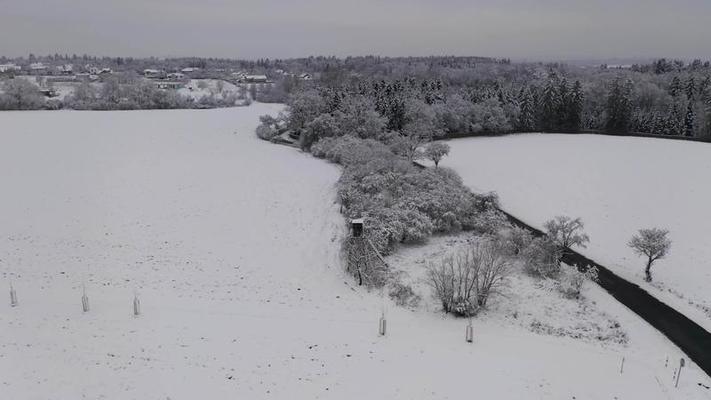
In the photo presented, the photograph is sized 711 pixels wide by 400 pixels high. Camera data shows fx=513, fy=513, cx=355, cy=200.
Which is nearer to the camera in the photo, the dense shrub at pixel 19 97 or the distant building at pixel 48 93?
the dense shrub at pixel 19 97

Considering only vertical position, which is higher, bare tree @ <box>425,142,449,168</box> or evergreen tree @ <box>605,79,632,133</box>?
evergreen tree @ <box>605,79,632,133</box>

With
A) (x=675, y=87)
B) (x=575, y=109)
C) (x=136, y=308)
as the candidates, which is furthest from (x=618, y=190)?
(x=675, y=87)

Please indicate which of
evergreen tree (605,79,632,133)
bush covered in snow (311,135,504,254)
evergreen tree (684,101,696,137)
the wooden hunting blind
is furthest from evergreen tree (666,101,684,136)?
the wooden hunting blind

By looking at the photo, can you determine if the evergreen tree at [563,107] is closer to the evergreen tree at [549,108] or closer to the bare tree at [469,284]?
the evergreen tree at [549,108]

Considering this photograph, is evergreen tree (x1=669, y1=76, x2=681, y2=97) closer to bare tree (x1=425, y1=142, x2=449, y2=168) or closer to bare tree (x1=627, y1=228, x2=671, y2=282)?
bare tree (x1=425, y1=142, x2=449, y2=168)

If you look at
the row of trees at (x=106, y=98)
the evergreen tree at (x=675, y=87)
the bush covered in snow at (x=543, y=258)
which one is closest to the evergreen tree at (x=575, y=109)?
the evergreen tree at (x=675, y=87)

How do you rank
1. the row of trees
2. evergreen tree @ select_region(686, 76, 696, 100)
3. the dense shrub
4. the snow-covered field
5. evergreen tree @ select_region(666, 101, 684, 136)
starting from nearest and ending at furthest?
the snow-covered field → evergreen tree @ select_region(666, 101, 684, 136) → evergreen tree @ select_region(686, 76, 696, 100) → the dense shrub → the row of trees
